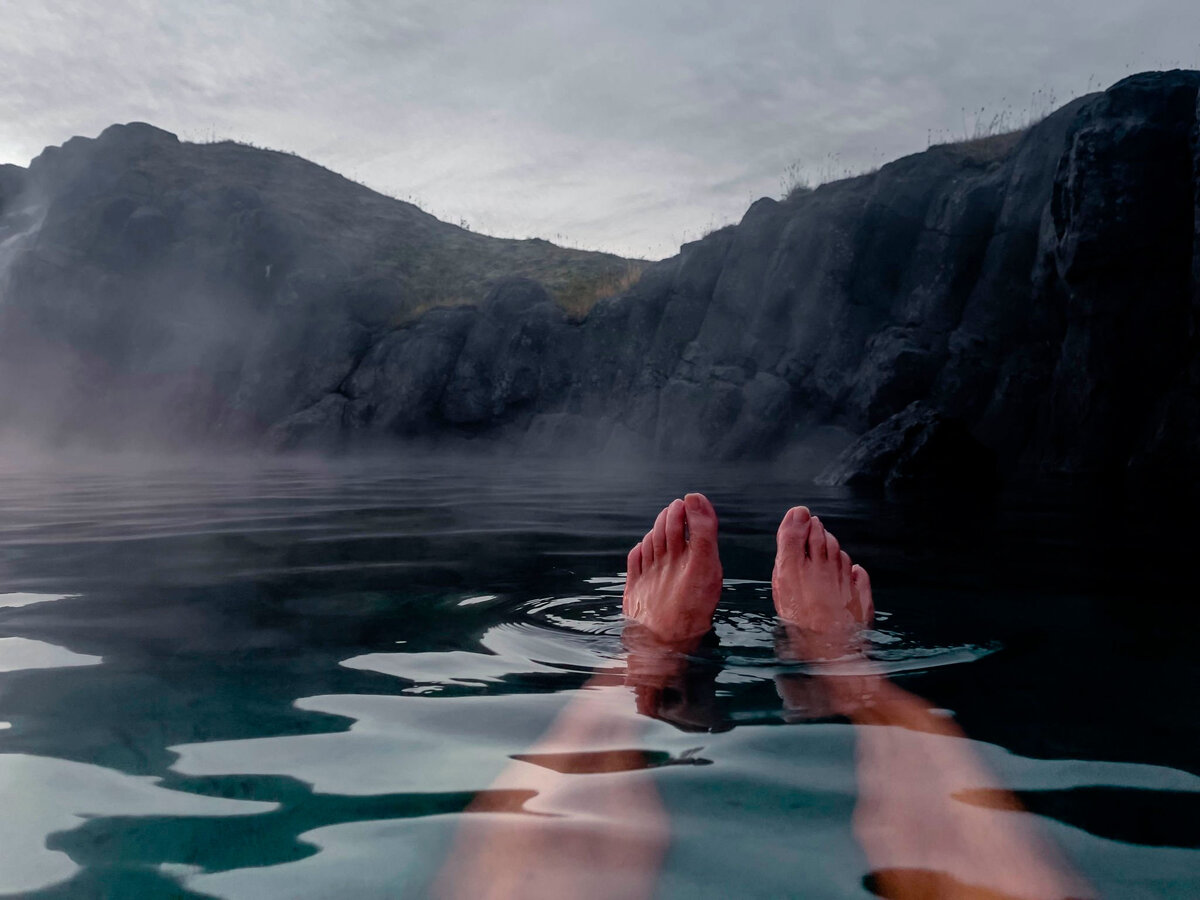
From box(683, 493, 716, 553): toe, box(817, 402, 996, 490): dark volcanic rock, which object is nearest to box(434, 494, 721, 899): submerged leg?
box(683, 493, 716, 553): toe

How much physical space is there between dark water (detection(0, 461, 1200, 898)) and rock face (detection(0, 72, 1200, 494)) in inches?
201

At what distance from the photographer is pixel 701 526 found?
2.28 meters

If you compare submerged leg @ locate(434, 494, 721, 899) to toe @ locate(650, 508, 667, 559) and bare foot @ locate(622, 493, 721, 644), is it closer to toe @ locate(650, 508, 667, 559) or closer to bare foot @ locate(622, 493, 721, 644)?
bare foot @ locate(622, 493, 721, 644)

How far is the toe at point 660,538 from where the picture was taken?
2.48 m

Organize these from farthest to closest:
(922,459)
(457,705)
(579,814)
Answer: (922,459), (457,705), (579,814)

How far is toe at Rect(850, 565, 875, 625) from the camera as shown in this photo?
7.75 feet

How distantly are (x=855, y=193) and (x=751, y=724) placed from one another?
12952mm

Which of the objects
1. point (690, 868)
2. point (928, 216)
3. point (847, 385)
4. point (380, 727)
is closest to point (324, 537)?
point (380, 727)

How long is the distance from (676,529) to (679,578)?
246 mm

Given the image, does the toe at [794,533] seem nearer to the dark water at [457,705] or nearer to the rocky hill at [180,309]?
the dark water at [457,705]

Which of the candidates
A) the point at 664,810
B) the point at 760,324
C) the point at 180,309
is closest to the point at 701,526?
the point at 664,810

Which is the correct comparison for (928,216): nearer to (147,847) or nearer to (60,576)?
(60,576)

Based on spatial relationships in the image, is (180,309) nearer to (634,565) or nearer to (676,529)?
(634,565)

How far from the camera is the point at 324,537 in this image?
4152 millimetres
